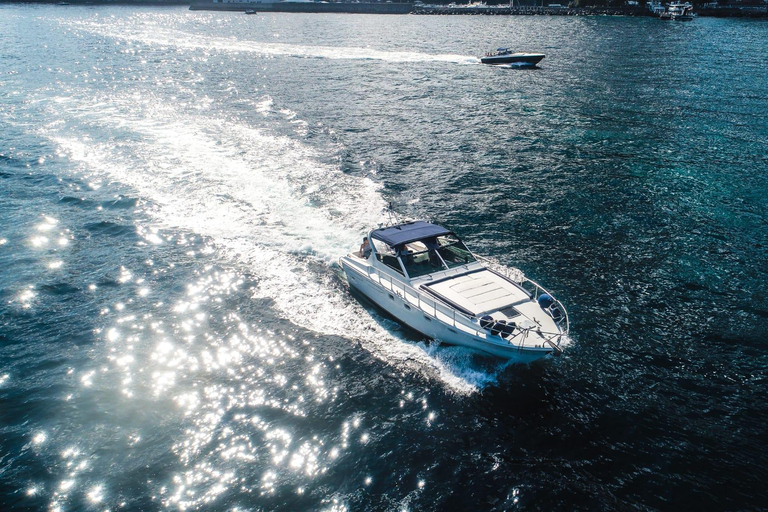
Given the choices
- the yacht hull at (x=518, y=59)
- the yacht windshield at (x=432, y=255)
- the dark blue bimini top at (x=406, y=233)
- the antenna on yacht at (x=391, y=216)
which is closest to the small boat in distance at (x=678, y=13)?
the yacht hull at (x=518, y=59)

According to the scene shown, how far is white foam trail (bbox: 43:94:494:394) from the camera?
2262cm

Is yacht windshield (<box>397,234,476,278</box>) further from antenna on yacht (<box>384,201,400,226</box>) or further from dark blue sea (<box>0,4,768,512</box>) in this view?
antenna on yacht (<box>384,201,400,226</box>)

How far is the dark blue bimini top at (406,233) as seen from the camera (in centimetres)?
2284

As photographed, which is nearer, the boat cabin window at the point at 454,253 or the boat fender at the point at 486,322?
the boat fender at the point at 486,322

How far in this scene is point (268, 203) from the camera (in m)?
33.2

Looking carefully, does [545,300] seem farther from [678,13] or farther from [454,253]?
[678,13]

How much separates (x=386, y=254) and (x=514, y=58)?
6972cm

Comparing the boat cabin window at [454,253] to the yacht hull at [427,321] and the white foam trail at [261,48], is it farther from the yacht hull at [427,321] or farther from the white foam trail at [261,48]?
the white foam trail at [261,48]

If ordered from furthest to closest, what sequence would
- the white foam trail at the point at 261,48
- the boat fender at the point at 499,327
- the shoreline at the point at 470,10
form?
the shoreline at the point at 470,10, the white foam trail at the point at 261,48, the boat fender at the point at 499,327

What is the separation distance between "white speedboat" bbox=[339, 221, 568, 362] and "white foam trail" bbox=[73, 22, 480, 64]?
74.1 m

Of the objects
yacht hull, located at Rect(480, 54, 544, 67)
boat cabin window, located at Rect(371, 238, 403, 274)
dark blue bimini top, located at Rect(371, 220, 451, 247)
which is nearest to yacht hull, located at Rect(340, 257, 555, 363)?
boat cabin window, located at Rect(371, 238, 403, 274)

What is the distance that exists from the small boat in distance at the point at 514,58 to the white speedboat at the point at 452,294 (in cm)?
6556

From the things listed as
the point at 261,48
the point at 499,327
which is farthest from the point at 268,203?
the point at 261,48

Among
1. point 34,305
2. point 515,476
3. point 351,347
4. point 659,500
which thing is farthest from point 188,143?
point 659,500
